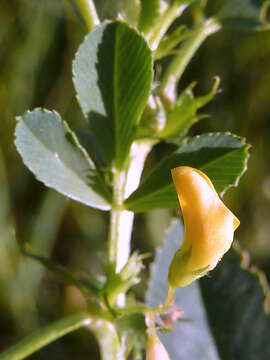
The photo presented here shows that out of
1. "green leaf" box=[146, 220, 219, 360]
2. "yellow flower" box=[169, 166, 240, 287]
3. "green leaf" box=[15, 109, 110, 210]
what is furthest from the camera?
"green leaf" box=[146, 220, 219, 360]

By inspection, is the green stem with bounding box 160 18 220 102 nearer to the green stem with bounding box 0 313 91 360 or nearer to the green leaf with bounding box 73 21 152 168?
the green leaf with bounding box 73 21 152 168

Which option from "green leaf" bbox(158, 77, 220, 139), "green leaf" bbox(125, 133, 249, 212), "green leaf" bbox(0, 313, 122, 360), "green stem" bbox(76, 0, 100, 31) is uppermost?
"green stem" bbox(76, 0, 100, 31)

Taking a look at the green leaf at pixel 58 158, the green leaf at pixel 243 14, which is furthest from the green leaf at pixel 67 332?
the green leaf at pixel 243 14

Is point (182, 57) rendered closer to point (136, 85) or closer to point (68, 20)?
point (136, 85)

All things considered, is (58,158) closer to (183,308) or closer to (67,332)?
(67,332)

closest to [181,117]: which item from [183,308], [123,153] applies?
[123,153]

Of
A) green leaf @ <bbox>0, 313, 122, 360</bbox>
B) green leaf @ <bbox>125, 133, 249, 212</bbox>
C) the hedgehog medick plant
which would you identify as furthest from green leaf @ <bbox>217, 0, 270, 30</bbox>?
green leaf @ <bbox>0, 313, 122, 360</bbox>

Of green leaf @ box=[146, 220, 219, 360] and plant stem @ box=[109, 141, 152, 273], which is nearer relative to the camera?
plant stem @ box=[109, 141, 152, 273]
